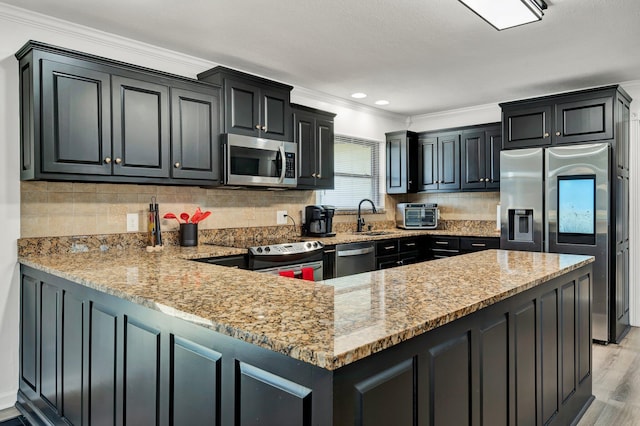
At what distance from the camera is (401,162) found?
223 inches

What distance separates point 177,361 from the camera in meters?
1.45

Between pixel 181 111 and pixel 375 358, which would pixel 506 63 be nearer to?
pixel 181 111

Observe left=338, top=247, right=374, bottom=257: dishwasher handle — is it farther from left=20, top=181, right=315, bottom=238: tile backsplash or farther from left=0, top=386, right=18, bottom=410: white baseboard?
left=0, top=386, right=18, bottom=410: white baseboard

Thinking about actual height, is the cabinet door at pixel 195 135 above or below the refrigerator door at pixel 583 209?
above

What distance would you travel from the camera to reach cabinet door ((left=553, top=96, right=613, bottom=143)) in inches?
156

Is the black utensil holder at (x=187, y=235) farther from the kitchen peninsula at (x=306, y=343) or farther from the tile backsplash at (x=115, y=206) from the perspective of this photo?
the kitchen peninsula at (x=306, y=343)

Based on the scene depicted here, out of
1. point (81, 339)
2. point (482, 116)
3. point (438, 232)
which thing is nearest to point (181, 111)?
point (81, 339)

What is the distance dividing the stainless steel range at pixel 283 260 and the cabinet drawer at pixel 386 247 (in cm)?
95

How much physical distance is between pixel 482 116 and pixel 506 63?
67.1 inches

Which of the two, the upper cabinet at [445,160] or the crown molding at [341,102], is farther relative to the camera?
the upper cabinet at [445,160]

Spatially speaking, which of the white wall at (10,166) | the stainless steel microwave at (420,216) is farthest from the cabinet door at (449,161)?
the white wall at (10,166)

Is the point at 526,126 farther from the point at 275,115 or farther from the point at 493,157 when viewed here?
the point at 275,115

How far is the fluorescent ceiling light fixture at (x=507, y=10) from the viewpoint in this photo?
248cm

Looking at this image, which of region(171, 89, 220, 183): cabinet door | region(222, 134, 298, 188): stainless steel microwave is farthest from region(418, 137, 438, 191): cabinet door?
region(171, 89, 220, 183): cabinet door
